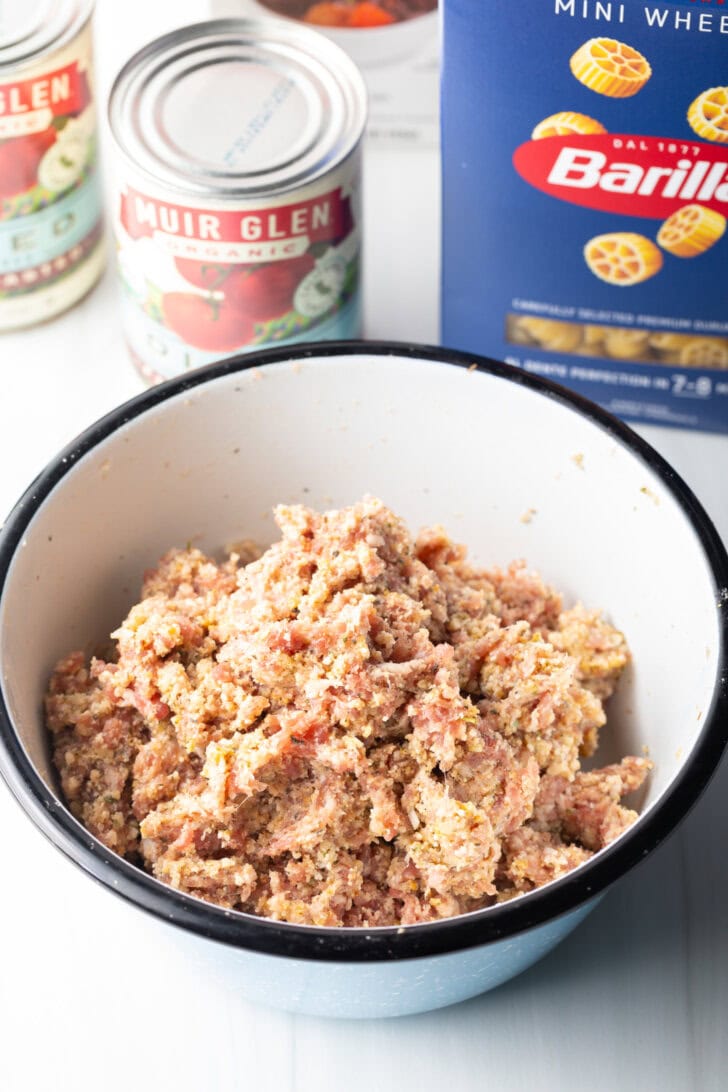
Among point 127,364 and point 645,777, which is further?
point 127,364

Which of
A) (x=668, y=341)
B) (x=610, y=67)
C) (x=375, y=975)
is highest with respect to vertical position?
(x=610, y=67)

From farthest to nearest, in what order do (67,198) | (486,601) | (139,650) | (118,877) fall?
(67,198)
(486,601)
(139,650)
(118,877)

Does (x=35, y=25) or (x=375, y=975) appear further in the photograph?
(x=35, y=25)

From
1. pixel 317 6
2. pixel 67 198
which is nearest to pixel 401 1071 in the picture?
pixel 67 198

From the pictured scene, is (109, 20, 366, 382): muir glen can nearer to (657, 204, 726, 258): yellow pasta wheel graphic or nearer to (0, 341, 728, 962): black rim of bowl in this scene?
(657, 204, 726, 258): yellow pasta wheel graphic

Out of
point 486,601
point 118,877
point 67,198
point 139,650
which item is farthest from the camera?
point 67,198

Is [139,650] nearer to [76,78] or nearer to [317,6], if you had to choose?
[76,78]

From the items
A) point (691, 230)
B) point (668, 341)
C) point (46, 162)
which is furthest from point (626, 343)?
point (46, 162)

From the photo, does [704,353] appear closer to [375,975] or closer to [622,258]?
[622,258]
